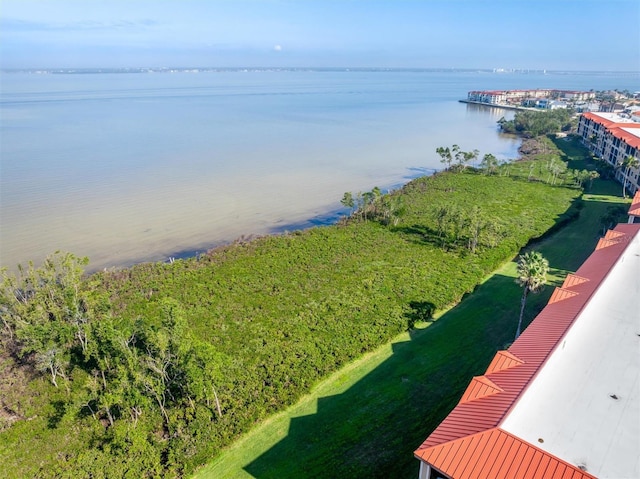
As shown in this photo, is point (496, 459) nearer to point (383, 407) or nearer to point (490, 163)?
point (383, 407)

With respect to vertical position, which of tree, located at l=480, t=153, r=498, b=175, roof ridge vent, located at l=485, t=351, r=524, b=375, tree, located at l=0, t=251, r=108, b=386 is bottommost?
tree, located at l=0, t=251, r=108, b=386

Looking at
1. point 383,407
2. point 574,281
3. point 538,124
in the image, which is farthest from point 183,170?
point 538,124

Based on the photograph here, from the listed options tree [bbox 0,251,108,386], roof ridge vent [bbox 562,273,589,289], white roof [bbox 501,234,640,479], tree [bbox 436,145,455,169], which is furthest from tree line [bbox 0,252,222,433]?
tree [bbox 436,145,455,169]

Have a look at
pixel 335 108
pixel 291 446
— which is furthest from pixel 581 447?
pixel 335 108

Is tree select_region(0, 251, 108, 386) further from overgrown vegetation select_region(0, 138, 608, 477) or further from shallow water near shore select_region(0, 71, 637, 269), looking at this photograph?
shallow water near shore select_region(0, 71, 637, 269)

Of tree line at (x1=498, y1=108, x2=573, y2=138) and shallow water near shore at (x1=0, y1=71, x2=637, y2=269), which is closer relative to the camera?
shallow water near shore at (x1=0, y1=71, x2=637, y2=269)

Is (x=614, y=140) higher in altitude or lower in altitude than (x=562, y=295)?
higher

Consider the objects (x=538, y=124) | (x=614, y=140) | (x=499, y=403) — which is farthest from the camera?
(x=538, y=124)
